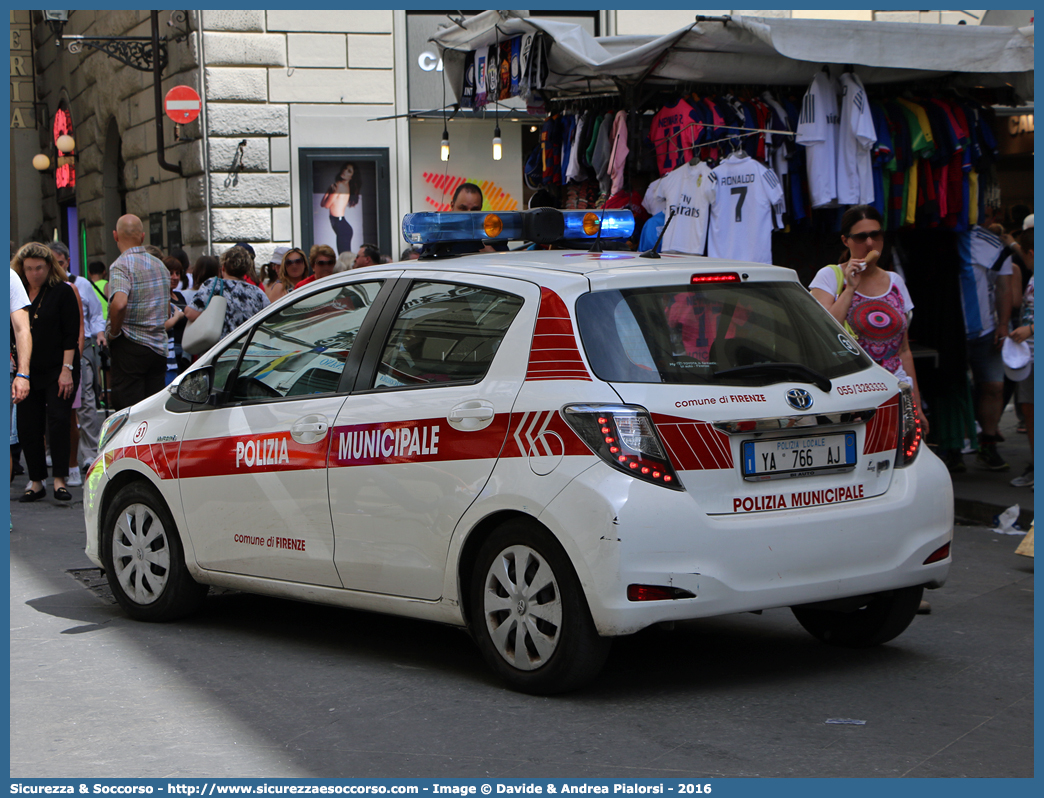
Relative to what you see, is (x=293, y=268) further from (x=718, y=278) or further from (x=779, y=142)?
(x=718, y=278)

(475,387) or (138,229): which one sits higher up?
(138,229)

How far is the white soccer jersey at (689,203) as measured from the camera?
948 centimetres

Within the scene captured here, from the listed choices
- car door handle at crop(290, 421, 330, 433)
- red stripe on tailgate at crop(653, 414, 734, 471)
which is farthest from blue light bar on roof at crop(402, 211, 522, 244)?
red stripe on tailgate at crop(653, 414, 734, 471)

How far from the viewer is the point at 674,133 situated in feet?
31.5

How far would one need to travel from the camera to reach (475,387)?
4.98 meters

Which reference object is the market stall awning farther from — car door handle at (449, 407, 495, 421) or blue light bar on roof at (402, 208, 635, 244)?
car door handle at (449, 407, 495, 421)

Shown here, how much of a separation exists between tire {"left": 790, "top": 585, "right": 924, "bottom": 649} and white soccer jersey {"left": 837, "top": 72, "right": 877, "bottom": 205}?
15.0ft

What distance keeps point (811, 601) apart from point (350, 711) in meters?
1.64

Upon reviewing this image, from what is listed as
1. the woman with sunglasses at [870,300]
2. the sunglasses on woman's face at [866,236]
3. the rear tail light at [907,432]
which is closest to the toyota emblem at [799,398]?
the rear tail light at [907,432]

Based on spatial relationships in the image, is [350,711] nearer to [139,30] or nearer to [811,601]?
[811,601]

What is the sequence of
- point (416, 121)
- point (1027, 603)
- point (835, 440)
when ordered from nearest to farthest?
point (835, 440) < point (1027, 603) < point (416, 121)

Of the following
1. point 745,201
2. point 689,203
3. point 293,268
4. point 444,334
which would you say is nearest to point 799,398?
point 444,334

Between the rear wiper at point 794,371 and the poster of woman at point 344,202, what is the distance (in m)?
13.5

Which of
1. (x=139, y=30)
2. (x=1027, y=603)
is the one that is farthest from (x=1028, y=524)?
(x=139, y=30)
